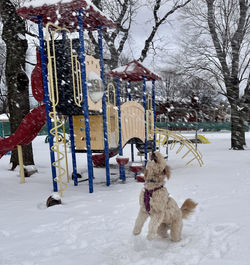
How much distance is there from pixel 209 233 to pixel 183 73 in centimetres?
1019

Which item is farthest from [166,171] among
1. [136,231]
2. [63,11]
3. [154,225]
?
[63,11]

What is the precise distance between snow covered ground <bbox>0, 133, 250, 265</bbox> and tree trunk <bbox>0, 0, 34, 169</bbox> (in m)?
2.59

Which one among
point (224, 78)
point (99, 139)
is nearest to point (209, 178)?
point (99, 139)

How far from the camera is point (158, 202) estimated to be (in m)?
2.81

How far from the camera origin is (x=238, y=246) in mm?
2674

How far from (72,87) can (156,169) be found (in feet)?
12.0

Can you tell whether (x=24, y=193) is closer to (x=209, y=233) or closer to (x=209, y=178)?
(x=209, y=233)

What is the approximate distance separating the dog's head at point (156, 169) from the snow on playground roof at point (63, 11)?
11.9 ft

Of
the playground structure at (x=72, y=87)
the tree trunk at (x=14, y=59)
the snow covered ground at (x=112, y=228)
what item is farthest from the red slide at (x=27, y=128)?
the tree trunk at (x=14, y=59)

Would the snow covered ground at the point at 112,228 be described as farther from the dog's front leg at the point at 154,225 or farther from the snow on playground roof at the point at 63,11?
the snow on playground roof at the point at 63,11

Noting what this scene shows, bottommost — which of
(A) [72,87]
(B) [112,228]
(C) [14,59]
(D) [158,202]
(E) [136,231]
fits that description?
(B) [112,228]

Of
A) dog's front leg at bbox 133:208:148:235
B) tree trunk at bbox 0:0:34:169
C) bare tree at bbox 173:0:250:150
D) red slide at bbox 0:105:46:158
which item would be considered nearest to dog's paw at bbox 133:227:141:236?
dog's front leg at bbox 133:208:148:235

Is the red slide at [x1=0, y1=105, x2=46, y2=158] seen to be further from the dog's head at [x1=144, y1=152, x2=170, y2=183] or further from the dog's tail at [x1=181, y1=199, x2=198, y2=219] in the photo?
the dog's tail at [x1=181, y1=199, x2=198, y2=219]

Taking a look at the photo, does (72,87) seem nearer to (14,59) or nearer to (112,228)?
(14,59)
